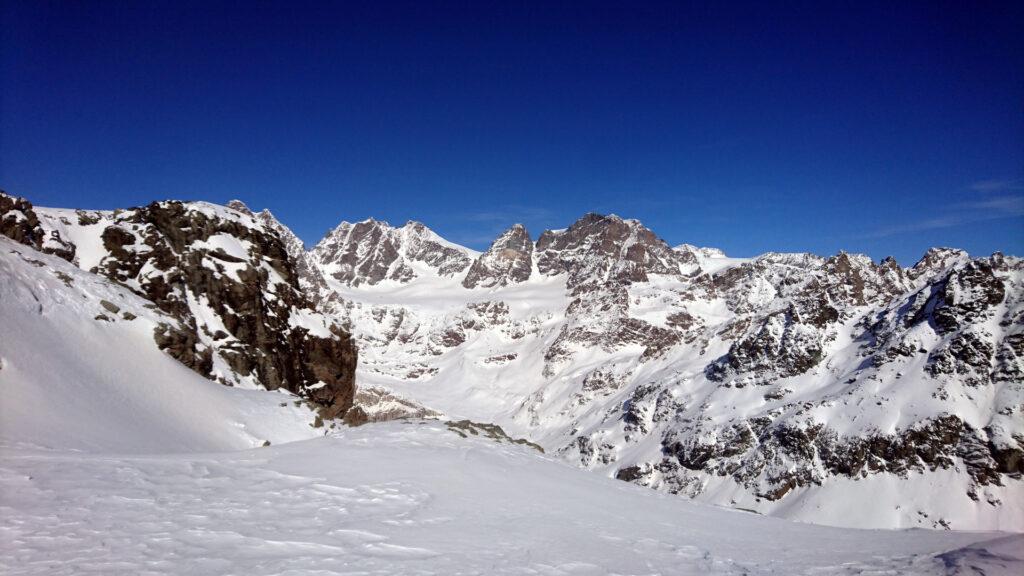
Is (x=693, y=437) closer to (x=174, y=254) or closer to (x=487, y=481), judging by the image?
(x=174, y=254)

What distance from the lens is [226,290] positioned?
45312mm

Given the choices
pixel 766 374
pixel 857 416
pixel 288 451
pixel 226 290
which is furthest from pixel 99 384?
pixel 766 374

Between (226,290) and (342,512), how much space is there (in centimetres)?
3840

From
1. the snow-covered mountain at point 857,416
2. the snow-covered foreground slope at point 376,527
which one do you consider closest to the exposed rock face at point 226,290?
the snow-covered foreground slope at point 376,527

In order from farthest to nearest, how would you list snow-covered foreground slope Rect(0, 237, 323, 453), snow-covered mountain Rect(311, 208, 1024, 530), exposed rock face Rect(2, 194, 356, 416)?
snow-covered mountain Rect(311, 208, 1024, 530)
exposed rock face Rect(2, 194, 356, 416)
snow-covered foreground slope Rect(0, 237, 323, 453)

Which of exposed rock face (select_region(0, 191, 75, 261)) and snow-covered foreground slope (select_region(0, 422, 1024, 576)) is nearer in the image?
snow-covered foreground slope (select_region(0, 422, 1024, 576))

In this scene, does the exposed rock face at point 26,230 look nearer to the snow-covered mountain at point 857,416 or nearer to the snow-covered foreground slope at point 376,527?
the snow-covered foreground slope at point 376,527

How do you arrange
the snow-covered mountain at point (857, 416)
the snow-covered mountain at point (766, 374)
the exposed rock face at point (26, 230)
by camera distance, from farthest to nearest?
the snow-covered mountain at point (857, 416), the snow-covered mountain at point (766, 374), the exposed rock face at point (26, 230)

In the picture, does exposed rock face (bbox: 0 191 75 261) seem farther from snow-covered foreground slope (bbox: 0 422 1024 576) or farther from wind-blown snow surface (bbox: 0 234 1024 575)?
snow-covered foreground slope (bbox: 0 422 1024 576)

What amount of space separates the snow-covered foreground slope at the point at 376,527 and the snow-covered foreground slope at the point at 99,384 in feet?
20.1

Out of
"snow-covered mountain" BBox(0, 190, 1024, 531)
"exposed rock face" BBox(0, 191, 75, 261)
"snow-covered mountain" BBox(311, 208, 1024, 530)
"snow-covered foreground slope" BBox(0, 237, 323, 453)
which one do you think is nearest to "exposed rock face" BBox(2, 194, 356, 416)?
"snow-covered mountain" BBox(0, 190, 1024, 531)

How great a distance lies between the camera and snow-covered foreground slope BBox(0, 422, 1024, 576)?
9.03m

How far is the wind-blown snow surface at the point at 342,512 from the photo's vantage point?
9.24 meters

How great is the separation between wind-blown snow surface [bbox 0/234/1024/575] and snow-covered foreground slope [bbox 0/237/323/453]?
0.14 meters
